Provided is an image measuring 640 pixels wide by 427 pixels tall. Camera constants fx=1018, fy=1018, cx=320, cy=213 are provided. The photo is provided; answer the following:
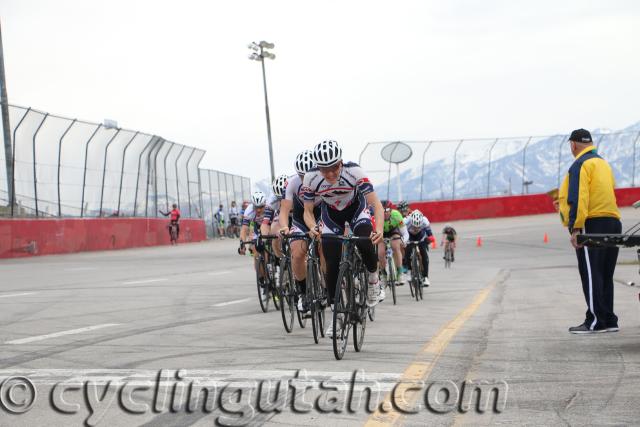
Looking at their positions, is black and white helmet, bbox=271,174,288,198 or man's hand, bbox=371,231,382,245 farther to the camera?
black and white helmet, bbox=271,174,288,198

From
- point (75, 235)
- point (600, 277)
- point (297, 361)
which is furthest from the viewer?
point (75, 235)

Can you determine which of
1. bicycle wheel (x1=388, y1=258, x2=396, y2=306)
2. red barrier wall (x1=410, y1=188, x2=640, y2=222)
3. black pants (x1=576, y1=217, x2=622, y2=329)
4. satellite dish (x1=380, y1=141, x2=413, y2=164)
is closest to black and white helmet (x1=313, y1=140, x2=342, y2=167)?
black pants (x1=576, y1=217, x2=622, y2=329)

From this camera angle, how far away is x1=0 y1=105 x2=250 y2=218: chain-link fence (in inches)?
1157

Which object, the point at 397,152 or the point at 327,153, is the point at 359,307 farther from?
the point at 397,152

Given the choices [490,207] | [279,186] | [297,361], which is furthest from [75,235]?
[297,361]

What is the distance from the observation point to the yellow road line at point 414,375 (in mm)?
5531

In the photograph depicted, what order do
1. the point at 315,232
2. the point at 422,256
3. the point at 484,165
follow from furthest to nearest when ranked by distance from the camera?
the point at 484,165
the point at 422,256
the point at 315,232

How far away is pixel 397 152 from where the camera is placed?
5003cm

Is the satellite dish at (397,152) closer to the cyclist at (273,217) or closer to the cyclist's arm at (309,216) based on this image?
the cyclist at (273,217)

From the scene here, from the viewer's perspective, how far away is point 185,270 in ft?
78.1

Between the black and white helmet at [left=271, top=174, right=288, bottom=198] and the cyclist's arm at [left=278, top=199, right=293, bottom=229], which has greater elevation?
the black and white helmet at [left=271, top=174, right=288, bottom=198]

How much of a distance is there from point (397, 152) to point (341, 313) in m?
42.2

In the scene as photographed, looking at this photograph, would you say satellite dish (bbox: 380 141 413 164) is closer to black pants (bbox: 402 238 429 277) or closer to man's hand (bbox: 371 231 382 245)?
black pants (bbox: 402 238 429 277)

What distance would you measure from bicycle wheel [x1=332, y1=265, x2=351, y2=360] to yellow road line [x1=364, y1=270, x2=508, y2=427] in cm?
59
